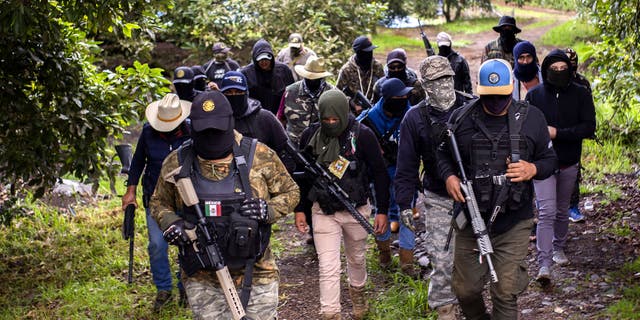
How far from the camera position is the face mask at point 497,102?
4.82 m

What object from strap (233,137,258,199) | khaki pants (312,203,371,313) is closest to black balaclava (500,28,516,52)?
khaki pants (312,203,371,313)

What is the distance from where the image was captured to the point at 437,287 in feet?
18.2

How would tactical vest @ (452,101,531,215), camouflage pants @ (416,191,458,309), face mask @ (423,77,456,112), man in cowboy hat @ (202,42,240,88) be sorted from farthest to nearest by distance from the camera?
1. man in cowboy hat @ (202,42,240,88)
2. camouflage pants @ (416,191,458,309)
3. face mask @ (423,77,456,112)
4. tactical vest @ (452,101,531,215)

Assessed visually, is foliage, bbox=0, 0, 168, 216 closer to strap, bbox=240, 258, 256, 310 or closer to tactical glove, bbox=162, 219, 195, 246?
tactical glove, bbox=162, 219, 195, 246

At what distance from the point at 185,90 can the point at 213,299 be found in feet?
8.99

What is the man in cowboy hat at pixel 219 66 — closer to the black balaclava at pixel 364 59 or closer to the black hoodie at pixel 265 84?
the black hoodie at pixel 265 84

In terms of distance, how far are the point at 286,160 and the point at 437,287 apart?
1.69 meters

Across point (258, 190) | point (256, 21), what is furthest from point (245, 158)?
point (256, 21)

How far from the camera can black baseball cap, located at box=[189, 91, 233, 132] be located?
4.23m

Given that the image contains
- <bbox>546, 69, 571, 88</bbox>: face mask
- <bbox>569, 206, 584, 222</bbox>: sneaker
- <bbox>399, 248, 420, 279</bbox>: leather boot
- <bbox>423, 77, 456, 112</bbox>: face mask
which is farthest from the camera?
<bbox>569, 206, 584, 222</bbox>: sneaker

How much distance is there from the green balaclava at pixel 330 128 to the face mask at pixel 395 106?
2.79 ft

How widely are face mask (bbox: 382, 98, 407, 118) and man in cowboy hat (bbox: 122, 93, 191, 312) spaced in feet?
5.39

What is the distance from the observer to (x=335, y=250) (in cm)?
586

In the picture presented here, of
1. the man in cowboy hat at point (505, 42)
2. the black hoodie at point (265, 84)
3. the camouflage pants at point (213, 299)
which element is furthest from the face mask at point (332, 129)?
the man in cowboy hat at point (505, 42)
